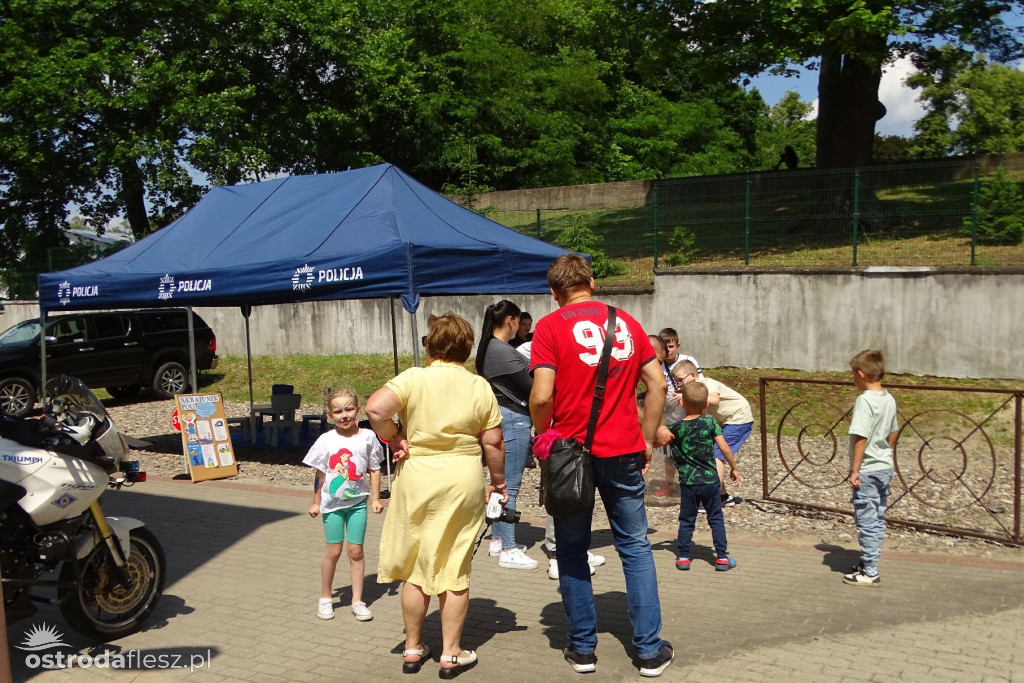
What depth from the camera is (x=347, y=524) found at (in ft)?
19.0

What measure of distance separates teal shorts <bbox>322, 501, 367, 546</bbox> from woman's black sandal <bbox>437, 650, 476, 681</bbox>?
1128 millimetres

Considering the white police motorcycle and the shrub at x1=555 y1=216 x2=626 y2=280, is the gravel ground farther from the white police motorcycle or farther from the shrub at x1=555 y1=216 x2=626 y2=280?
the shrub at x1=555 y1=216 x2=626 y2=280

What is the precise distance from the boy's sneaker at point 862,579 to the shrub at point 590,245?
11.7 metres

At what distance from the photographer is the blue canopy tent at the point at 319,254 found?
943 cm

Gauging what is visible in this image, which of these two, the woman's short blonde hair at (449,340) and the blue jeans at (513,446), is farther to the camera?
the blue jeans at (513,446)

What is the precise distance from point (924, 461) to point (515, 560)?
6123 mm

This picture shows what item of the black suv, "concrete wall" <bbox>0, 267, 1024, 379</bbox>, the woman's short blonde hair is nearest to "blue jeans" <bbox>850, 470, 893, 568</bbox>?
the woman's short blonde hair

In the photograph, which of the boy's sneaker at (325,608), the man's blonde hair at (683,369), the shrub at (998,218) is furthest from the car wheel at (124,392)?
the shrub at (998,218)

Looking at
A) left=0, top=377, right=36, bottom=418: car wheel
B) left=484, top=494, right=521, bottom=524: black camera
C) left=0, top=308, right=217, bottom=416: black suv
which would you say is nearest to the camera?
left=484, top=494, right=521, bottom=524: black camera

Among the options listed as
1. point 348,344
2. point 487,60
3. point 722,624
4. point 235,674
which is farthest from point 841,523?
point 487,60

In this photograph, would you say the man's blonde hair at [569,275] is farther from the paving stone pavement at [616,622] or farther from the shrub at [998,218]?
the shrub at [998,218]

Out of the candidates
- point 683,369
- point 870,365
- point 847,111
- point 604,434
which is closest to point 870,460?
point 870,365

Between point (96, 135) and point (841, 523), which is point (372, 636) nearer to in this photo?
point (841, 523)

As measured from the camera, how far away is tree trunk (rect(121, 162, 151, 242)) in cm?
2705
